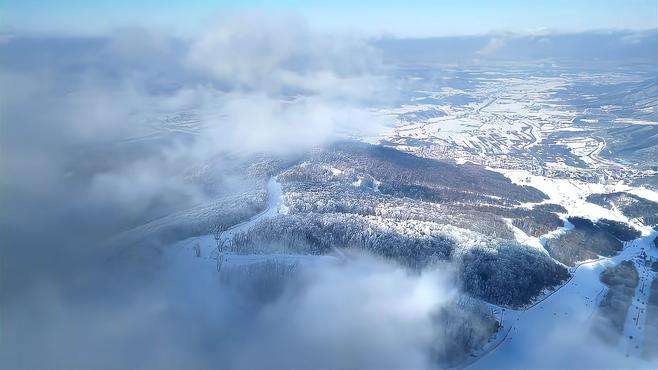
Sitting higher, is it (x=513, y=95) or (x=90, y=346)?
(x=90, y=346)

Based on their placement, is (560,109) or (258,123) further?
(560,109)

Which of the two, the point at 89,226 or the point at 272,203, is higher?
the point at 89,226

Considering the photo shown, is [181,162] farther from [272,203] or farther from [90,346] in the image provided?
[90,346]

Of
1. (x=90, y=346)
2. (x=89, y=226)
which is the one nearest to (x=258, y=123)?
(x=89, y=226)

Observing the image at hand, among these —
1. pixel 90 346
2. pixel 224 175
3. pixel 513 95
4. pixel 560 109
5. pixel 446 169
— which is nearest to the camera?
pixel 90 346

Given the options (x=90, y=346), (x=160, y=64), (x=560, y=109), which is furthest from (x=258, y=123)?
(x=560, y=109)

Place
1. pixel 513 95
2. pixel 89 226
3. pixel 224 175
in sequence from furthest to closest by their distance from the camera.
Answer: pixel 513 95
pixel 224 175
pixel 89 226

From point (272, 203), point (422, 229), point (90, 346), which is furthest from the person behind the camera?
point (272, 203)

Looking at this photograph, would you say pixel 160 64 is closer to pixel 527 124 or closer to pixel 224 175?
pixel 224 175

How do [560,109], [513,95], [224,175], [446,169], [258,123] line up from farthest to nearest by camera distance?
1. [513,95]
2. [560,109]
3. [258,123]
4. [446,169]
5. [224,175]
